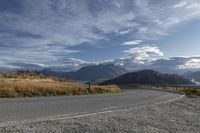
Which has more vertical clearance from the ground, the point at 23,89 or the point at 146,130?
the point at 23,89

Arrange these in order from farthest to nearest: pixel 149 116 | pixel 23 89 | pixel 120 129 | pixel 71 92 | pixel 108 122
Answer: pixel 71 92
pixel 23 89
pixel 149 116
pixel 108 122
pixel 120 129

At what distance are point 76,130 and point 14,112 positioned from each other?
3.84 metres

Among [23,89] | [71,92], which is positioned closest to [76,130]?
[23,89]

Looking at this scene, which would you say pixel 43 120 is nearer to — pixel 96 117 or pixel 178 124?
pixel 96 117

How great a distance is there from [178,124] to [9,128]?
679 cm

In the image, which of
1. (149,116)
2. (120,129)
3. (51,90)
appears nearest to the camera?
(120,129)

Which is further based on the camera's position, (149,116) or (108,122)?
(149,116)

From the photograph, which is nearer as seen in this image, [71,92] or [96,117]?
[96,117]

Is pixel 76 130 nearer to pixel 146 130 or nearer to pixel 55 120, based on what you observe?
pixel 55 120

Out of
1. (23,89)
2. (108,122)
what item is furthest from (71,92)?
(108,122)

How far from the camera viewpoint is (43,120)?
10.4 metres

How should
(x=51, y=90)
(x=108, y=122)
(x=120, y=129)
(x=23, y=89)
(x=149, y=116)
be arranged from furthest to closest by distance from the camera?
Result: (x=51, y=90) < (x=23, y=89) < (x=149, y=116) < (x=108, y=122) < (x=120, y=129)

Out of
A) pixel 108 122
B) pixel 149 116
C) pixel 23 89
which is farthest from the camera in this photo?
pixel 23 89

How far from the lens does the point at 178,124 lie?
1229 cm
